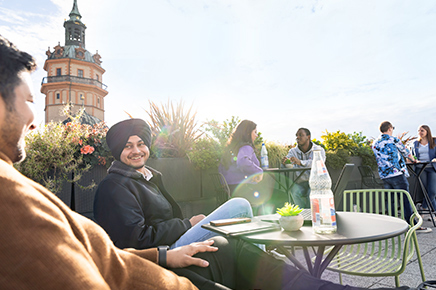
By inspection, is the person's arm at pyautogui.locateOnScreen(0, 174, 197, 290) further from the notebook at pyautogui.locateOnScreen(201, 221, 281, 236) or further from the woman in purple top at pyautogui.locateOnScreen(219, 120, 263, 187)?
the woman in purple top at pyautogui.locateOnScreen(219, 120, 263, 187)

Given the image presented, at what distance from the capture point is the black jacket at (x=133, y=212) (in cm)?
159

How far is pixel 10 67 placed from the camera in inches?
27.3

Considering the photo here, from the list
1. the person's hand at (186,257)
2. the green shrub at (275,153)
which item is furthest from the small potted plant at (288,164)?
the person's hand at (186,257)

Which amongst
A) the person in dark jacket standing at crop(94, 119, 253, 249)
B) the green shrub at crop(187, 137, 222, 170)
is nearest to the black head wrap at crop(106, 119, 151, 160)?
the person in dark jacket standing at crop(94, 119, 253, 249)

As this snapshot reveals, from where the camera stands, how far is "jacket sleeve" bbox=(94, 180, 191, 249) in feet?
5.20

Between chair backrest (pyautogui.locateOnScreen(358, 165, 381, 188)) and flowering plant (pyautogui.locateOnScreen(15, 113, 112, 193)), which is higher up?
flowering plant (pyautogui.locateOnScreen(15, 113, 112, 193))

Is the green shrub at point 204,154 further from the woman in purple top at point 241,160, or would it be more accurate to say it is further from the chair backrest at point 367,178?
the chair backrest at point 367,178

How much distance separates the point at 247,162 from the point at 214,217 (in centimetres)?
199

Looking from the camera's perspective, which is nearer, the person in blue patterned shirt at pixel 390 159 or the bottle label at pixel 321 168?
the bottle label at pixel 321 168

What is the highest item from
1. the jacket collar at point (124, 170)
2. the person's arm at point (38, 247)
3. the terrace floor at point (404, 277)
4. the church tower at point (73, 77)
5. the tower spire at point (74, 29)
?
the tower spire at point (74, 29)

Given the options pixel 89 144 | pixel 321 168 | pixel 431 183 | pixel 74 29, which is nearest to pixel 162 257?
pixel 321 168

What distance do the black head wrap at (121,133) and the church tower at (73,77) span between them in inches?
1717

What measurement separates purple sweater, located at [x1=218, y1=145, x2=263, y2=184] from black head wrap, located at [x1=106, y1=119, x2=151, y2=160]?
1982mm

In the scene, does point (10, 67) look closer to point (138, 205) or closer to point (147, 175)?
point (138, 205)
